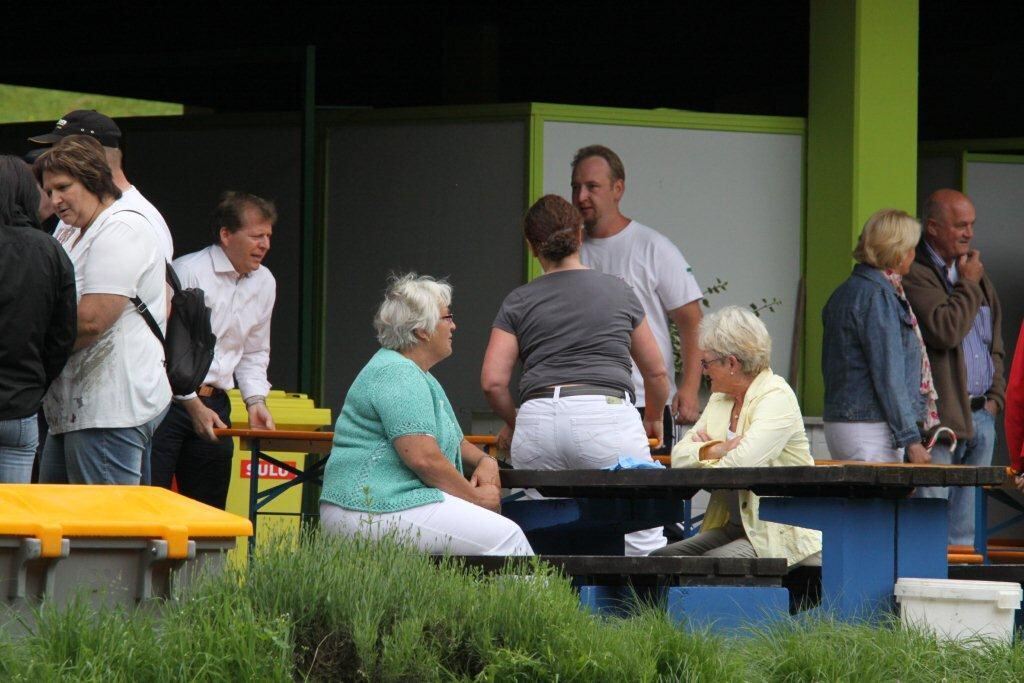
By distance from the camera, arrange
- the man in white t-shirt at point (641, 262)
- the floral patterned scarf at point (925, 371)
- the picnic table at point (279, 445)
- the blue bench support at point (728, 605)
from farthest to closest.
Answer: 1. the man in white t-shirt at point (641, 262)
2. the floral patterned scarf at point (925, 371)
3. the picnic table at point (279, 445)
4. the blue bench support at point (728, 605)

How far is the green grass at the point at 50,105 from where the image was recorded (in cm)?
2588

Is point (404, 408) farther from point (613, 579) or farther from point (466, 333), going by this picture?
point (466, 333)

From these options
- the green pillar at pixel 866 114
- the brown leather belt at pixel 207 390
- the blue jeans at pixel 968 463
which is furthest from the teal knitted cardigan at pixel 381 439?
the green pillar at pixel 866 114

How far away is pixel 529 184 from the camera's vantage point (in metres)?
8.54

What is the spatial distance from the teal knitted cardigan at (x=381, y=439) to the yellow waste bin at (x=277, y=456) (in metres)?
2.34

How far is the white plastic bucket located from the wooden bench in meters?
0.36

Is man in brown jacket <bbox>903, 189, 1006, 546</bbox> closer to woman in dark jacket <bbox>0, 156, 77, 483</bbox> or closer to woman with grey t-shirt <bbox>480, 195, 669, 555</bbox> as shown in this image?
woman with grey t-shirt <bbox>480, 195, 669, 555</bbox>

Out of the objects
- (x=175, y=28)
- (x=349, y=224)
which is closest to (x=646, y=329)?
(x=349, y=224)

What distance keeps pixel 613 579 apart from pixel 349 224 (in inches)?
189

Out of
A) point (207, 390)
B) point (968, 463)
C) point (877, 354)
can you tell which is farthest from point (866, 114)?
point (207, 390)

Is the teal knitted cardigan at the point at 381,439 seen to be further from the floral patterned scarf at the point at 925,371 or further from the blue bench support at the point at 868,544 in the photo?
the floral patterned scarf at the point at 925,371

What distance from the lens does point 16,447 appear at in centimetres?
443

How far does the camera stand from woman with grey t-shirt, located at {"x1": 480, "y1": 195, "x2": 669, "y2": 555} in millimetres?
5391

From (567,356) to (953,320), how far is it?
2.34 m
